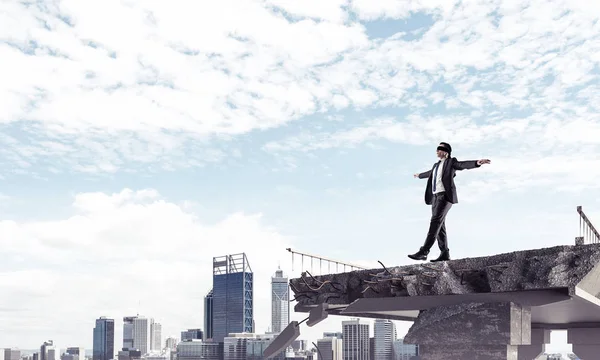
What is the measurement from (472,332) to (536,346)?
32.9 feet

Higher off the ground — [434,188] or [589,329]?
[434,188]

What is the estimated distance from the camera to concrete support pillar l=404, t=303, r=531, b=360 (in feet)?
42.7

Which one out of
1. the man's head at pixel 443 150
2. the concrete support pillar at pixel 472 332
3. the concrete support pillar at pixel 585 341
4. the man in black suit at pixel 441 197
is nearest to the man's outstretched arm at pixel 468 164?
the man in black suit at pixel 441 197

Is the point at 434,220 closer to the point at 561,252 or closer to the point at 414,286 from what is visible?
the point at 414,286

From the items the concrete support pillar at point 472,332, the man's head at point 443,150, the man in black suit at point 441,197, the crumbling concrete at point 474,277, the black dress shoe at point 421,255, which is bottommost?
the concrete support pillar at point 472,332

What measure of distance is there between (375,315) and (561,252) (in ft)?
21.6

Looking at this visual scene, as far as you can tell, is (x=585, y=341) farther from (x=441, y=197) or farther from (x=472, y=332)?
(x=472, y=332)

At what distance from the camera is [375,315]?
18109 millimetres

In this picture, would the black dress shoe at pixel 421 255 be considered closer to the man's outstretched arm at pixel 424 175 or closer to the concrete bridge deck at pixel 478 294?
the concrete bridge deck at pixel 478 294

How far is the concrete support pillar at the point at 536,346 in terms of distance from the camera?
2198 cm

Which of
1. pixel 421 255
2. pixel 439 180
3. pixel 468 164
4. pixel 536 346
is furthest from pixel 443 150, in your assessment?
pixel 536 346

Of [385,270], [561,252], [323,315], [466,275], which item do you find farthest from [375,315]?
[561,252]

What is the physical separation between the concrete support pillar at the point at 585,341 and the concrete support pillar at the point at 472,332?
8.15 m

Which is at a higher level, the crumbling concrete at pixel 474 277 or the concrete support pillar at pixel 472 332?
the crumbling concrete at pixel 474 277
